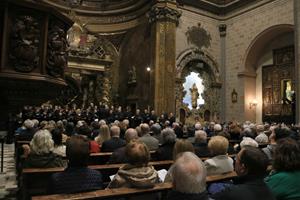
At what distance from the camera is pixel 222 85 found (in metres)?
18.0

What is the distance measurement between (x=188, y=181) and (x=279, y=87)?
15.9 m

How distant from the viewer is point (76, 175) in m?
2.57

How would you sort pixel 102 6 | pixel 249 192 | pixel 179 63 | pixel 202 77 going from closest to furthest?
pixel 249 192 → pixel 179 63 → pixel 202 77 → pixel 102 6

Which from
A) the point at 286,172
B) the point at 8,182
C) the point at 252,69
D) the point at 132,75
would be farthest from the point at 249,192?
the point at 252,69

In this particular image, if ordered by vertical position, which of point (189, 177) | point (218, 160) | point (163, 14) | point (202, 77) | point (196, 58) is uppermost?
point (163, 14)

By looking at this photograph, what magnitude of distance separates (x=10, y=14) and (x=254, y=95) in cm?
1598

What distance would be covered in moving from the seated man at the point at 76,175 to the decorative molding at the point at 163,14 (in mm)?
13498

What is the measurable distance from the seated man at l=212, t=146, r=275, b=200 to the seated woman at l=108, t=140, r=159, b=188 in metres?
0.64

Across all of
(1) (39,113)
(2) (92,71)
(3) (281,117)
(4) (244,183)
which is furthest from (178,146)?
(2) (92,71)

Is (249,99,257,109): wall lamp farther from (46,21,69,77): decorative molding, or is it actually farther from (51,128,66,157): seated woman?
(46,21,69,77): decorative molding

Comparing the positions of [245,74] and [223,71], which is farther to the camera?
[223,71]

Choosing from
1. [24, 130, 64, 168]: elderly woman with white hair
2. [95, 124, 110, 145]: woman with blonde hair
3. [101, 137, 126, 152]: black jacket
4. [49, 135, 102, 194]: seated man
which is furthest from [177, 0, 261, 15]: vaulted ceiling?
[49, 135, 102, 194]: seated man

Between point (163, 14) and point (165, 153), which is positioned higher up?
point (163, 14)

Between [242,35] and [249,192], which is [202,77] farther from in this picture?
[249,192]
